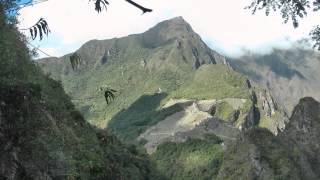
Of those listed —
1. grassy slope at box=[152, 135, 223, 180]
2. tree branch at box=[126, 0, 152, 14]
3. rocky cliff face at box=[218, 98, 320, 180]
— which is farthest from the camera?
grassy slope at box=[152, 135, 223, 180]

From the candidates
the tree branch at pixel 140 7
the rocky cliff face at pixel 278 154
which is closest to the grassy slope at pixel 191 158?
the rocky cliff face at pixel 278 154

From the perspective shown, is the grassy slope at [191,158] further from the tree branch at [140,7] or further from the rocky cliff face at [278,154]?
the tree branch at [140,7]

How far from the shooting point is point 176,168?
170m

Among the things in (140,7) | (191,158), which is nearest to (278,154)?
(191,158)

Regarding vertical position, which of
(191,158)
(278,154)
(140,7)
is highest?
(140,7)

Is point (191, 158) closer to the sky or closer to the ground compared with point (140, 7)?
closer to the ground

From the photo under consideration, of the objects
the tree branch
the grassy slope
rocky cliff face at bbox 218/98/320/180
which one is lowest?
the grassy slope

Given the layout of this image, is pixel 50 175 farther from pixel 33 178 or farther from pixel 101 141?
pixel 101 141

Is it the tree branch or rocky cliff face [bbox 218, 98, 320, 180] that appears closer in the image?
the tree branch

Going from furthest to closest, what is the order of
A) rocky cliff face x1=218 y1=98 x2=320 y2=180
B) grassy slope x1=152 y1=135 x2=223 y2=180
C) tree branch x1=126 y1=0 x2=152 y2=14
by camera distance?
1. grassy slope x1=152 y1=135 x2=223 y2=180
2. rocky cliff face x1=218 y1=98 x2=320 y2=180
3. tree branch x1=126 y1=0 x2=152 y2=14

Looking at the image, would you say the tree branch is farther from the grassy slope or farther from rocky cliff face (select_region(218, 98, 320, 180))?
the grassy slope

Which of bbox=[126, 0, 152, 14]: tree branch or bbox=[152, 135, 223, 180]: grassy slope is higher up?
bbox=[126, 0, 152, 14]: tree branch

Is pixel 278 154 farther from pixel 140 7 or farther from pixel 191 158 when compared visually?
pixel 140 7

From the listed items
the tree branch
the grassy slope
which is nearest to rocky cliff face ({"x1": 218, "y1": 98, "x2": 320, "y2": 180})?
the grassy slope
